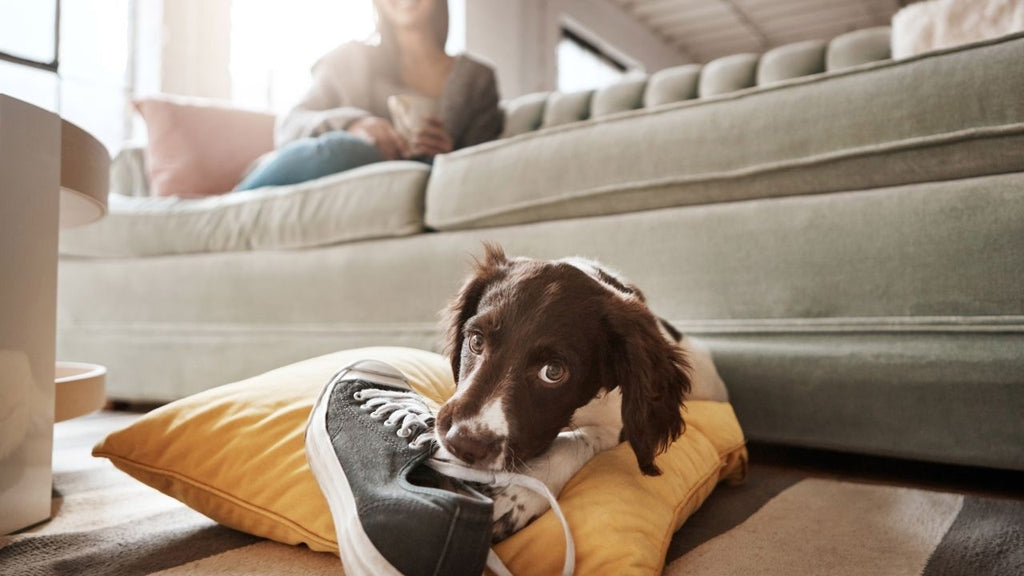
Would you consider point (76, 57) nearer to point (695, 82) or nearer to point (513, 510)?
point (695, 82)

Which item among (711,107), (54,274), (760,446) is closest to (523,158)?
(711,107)

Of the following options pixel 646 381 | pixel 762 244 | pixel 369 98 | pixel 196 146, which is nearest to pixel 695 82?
pixel 369 98

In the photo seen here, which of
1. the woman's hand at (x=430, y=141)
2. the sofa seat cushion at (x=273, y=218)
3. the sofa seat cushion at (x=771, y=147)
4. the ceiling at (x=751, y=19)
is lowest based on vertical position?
the sofa seat cushion at (x=273, y=218)

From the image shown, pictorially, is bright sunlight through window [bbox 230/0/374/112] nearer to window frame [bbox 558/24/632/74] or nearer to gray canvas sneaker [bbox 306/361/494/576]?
window frame [bbox 558/24/632/74]

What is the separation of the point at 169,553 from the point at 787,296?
132cm

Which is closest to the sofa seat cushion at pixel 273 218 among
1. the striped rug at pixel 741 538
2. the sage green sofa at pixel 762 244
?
the sage green sofa at pixel 762 244

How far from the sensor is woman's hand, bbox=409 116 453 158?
2.78 meters

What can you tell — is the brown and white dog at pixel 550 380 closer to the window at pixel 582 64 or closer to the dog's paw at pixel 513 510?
the dog's paw at pixel 513 510

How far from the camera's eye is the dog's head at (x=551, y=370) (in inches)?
37.2

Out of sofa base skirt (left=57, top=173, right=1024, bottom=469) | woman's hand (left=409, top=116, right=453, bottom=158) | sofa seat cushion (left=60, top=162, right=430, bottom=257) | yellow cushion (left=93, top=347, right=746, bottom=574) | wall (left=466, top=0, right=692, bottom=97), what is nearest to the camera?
yellow cushion (left=93, top=347, right=746, bottom=574)

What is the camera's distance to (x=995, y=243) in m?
1.32

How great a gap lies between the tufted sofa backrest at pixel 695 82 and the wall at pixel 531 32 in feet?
9.46

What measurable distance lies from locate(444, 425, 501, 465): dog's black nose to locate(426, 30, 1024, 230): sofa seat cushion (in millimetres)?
1028

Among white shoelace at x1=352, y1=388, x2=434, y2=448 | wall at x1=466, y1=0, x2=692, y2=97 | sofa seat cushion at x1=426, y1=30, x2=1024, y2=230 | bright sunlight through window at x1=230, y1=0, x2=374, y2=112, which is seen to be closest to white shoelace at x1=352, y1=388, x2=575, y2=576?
white shoelace at x1=352, y1=388, x2=434, y2=448
